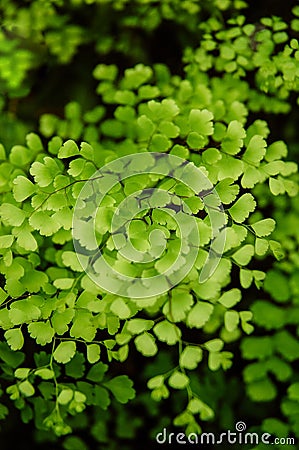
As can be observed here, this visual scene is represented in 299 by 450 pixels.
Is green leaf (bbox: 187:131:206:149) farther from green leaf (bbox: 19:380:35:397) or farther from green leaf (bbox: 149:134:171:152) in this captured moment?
green leaf (bbox: 19:380:35:397)

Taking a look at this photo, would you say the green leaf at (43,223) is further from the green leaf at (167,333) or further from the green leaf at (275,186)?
the green leaf at (275,186)

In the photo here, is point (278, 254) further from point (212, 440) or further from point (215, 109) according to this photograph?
point (212, 440)

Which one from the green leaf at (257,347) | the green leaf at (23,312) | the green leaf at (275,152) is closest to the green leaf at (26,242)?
the green leaf at (23,312)

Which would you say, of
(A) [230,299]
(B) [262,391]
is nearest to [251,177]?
(A) [230,299]

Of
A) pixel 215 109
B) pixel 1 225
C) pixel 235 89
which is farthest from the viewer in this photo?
pixel 235 89

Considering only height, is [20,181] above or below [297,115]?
above

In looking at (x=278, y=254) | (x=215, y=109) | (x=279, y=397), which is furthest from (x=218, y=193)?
(x=279, y=397)

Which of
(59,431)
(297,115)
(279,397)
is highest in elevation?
(297,115)

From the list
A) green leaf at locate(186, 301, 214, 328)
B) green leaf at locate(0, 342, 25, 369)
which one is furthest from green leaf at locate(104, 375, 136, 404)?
green leaf at locate(186, 301, 214, 328)
